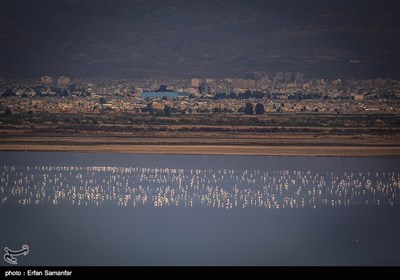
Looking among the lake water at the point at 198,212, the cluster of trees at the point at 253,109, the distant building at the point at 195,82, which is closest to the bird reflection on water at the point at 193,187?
the lake water at the point at 198,212

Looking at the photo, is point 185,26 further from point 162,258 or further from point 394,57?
point 162,258

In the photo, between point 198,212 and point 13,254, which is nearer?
point 13,254

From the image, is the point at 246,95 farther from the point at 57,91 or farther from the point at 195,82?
the point at 57,91

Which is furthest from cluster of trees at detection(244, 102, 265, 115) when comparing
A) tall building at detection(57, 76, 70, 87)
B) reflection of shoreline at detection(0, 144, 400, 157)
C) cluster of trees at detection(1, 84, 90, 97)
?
tall building at detection(57, 76, 70, 87)

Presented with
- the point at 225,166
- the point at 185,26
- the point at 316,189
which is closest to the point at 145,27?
the point at 185,26

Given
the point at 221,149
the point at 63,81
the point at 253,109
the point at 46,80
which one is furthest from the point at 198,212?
the point at 46,80

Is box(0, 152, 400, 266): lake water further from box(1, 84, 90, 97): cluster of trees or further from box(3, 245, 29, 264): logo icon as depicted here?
box(1, 84, 90, 97): cluster of trees
